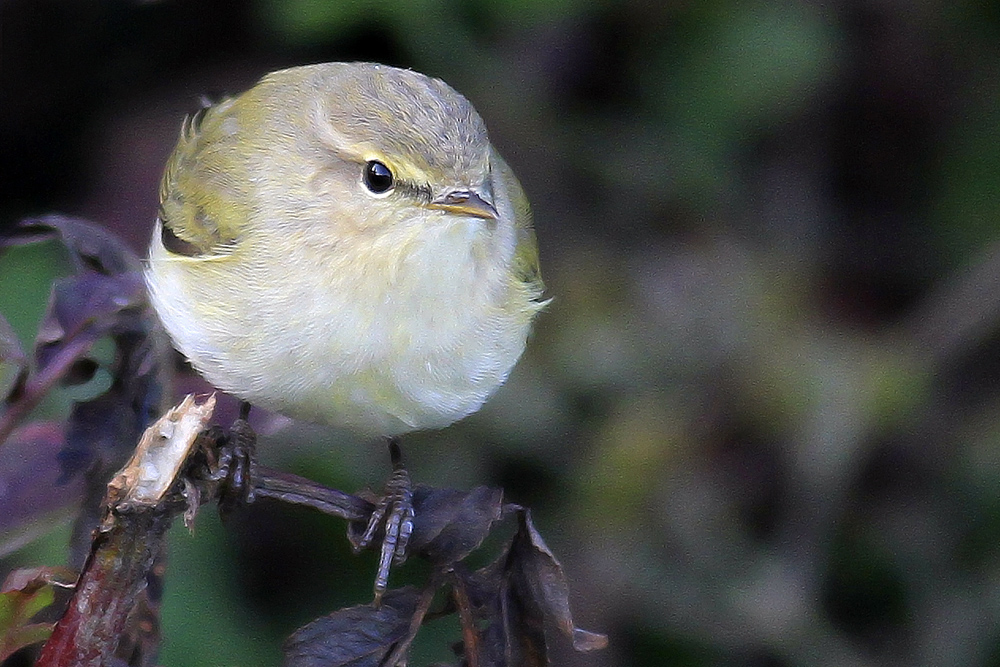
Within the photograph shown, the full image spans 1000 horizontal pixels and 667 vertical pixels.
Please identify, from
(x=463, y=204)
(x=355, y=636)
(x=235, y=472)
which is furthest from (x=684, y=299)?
(x=355, y=636)

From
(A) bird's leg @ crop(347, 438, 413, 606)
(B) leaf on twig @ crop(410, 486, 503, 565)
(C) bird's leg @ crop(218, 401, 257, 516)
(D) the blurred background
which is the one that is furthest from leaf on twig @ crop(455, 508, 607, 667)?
(D) the blurred background

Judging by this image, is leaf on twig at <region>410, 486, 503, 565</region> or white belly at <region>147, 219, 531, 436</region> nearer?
A: leaf on twig at <region>410, 486, 503, 565</region>

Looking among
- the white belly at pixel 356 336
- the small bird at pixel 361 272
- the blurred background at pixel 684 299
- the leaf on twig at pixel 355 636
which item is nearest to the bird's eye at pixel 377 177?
the small bird at pixel 361 272

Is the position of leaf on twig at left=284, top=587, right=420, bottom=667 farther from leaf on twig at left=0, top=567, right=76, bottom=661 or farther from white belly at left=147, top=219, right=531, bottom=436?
white belly at left=147, top=219, right=531, bottom=436

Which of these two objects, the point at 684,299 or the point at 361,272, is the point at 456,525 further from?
the point at 684,299

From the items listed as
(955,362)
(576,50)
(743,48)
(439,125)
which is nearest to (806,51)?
(743,48)

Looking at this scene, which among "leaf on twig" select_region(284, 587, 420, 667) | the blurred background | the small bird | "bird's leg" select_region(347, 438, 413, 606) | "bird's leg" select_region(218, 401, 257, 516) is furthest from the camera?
the blurred background
